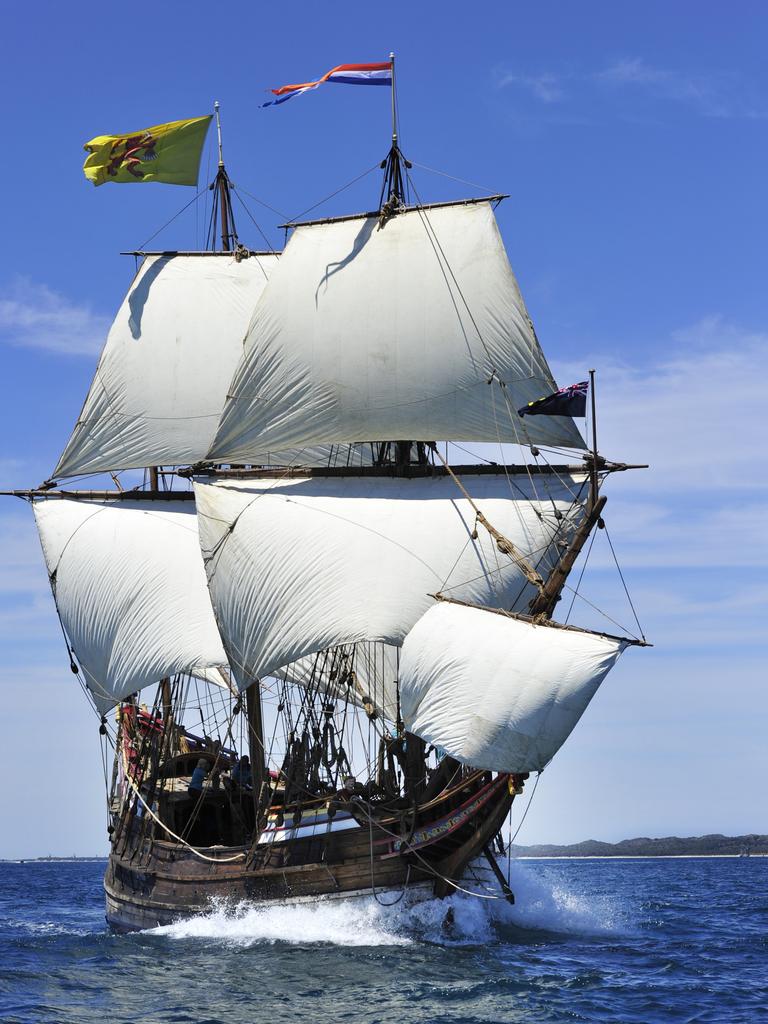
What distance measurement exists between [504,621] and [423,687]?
2.46 m

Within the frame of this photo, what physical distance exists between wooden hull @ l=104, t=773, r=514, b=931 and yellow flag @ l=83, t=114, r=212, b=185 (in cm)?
2153

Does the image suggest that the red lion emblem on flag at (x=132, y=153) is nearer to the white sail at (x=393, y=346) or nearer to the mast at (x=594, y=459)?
the white sail at (x=393, y=346)

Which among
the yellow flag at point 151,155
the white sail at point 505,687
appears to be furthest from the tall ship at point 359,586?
the yellow flag at point 151,155

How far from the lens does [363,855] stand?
33562 millimetres

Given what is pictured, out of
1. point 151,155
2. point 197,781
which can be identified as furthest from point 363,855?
point 151,155

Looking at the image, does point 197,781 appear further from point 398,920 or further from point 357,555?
point 398,920

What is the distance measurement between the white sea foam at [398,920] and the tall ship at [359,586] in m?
0.37

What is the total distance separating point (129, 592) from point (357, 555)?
9.79 metres

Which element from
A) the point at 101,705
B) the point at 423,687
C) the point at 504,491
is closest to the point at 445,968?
the point at 423,687

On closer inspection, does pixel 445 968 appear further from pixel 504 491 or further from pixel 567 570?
pixel 504 491

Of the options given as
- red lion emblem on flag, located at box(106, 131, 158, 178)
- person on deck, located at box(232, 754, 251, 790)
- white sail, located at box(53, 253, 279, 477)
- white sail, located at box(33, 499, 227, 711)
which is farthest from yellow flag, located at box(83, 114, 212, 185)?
person on deck, located at box(232, 754, 251, 790)

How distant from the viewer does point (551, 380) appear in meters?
37.9

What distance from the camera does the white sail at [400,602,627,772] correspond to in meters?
30.9

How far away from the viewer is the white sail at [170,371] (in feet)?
151
